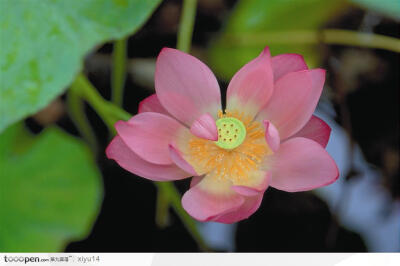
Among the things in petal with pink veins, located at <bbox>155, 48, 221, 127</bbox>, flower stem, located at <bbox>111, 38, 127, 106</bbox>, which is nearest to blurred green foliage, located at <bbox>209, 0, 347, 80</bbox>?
flower stem, located at <bbox>111, 38, 127, 106</bbox>

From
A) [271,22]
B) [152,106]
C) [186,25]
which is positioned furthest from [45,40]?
[271,22]

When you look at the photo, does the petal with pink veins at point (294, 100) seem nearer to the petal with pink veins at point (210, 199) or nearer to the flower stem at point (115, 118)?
the petal with pink veins at point (210, 199)

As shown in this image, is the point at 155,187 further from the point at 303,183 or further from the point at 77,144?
the point at 303,183

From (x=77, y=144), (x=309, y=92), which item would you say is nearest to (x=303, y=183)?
(x=309, y=92)

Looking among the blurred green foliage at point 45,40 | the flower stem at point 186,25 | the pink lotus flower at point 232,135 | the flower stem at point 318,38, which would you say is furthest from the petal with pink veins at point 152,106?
the flower stem at point 318,38

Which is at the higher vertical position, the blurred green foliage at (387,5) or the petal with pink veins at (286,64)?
the blurred green foliage at (387,5)

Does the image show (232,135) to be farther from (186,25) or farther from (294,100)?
(186,25)
